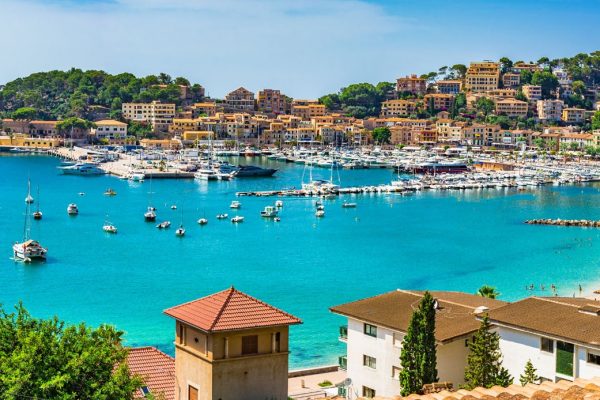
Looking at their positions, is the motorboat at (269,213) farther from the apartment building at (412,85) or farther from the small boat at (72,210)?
the apartment building at (412,85)

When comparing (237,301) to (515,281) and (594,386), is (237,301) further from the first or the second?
(515,281)

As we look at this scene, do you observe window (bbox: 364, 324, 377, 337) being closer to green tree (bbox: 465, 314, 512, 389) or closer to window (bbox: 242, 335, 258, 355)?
green tree (bbox: 465, 314, 512, 389)

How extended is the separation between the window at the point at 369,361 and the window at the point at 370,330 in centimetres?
33

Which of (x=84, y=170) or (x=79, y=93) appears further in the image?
(x=79, y=93)

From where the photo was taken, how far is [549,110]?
12075cm

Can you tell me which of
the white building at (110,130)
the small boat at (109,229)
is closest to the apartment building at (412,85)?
the white building at (110,130)

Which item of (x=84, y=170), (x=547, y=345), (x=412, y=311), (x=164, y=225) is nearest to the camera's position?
(x=547, y=345)

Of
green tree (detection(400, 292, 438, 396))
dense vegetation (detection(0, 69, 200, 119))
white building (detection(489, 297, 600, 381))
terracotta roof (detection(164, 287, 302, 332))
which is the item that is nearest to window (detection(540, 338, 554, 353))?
white building (detection(489, 297, 600, 381))

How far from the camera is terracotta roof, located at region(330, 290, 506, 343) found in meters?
13.2

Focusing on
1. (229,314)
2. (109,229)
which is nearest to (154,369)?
(229,314)

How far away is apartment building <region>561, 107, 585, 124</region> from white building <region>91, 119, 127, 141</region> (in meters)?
54.5

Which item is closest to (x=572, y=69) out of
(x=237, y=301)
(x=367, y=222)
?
(x=367, y=222)

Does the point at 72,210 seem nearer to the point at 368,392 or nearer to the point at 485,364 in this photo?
the point at 368,392

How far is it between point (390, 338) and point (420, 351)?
1895 mm
